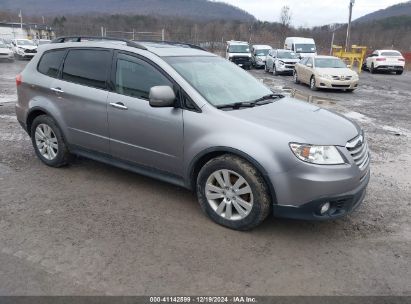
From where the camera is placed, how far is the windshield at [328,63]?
1617cm

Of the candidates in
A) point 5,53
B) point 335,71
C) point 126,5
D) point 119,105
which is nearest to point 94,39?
point 119,105

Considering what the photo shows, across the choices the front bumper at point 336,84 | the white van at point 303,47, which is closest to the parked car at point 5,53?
the white van at point 303,47

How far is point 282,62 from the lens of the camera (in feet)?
74.2

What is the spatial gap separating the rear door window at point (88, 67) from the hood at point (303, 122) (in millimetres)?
1800

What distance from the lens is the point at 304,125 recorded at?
12.2 feet

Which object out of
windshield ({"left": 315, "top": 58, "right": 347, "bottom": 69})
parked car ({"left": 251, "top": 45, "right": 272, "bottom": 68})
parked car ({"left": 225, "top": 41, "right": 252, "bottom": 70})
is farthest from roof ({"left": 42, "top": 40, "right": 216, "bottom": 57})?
parked car ({"left": 251, "top": 45, "right": 272, "bottom": 68})

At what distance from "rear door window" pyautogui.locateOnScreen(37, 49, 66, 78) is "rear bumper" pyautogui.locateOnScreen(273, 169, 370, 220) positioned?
3.52 meters

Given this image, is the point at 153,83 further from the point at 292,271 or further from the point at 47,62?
the point at 292,271

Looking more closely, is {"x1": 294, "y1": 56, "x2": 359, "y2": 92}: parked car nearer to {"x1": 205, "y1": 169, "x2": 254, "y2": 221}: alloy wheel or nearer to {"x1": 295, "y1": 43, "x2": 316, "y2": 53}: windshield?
{"x1": 295, "y1": 43, "x2": 316, "y2": 53}: windshield

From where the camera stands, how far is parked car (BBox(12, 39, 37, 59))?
2991 centimetres

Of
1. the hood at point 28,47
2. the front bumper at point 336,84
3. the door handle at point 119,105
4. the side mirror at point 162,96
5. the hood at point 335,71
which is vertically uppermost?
the side mirror at point 162,96

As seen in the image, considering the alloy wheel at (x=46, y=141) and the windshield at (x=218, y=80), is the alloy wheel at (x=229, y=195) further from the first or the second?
the alloy wheel at (x=46, y=141)

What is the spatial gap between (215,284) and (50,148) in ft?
11.4

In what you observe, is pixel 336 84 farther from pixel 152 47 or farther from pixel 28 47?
pixel 28 47
